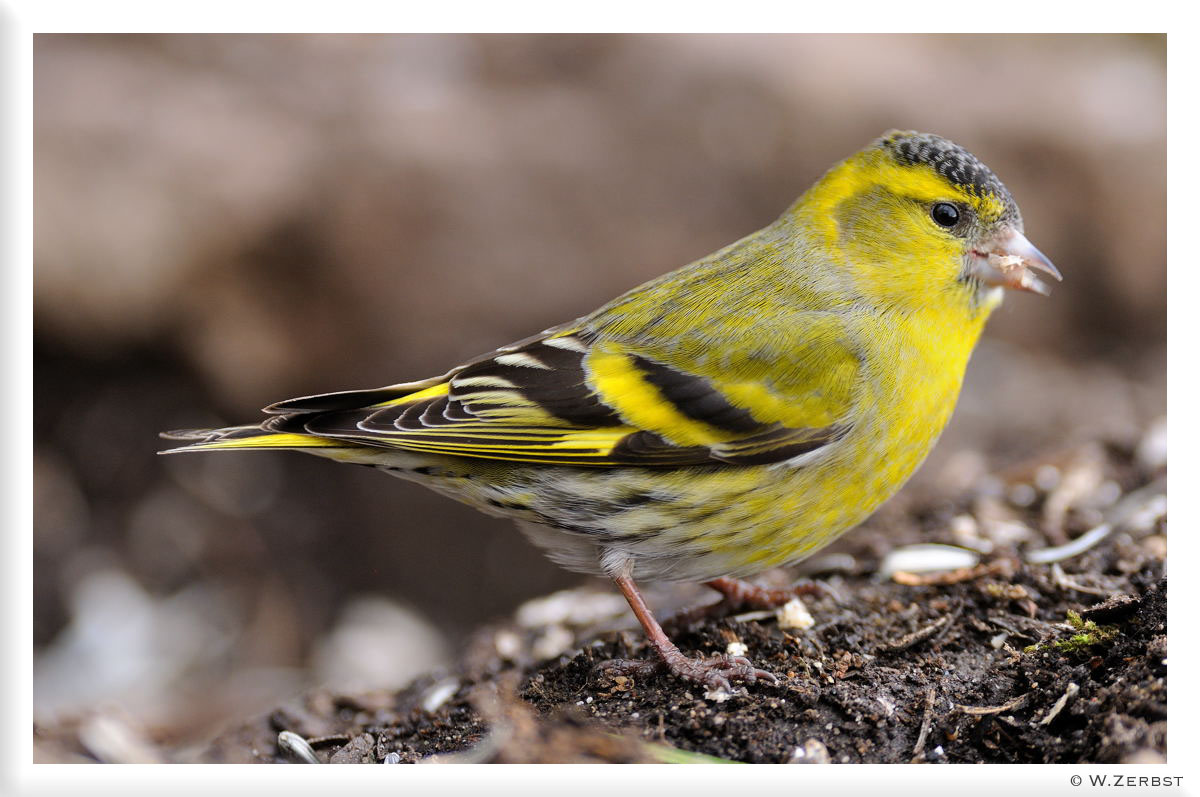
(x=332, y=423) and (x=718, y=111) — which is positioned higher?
(x=718, y=111)

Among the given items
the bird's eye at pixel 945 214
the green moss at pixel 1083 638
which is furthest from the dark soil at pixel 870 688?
the bird's eye at pixel 945 214

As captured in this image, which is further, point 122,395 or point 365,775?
point 122,395

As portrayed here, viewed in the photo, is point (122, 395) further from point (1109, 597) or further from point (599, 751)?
point (1109, 597)

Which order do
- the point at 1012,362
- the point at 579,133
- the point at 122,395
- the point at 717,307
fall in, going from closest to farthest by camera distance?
the point at 717,307 → the point at 122,395 → the point at 579,133 → the point at 1012,362

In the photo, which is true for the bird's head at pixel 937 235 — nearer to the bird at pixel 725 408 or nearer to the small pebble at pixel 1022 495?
the bird at pixel 725 408

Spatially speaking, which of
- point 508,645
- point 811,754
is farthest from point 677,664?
point 508,645

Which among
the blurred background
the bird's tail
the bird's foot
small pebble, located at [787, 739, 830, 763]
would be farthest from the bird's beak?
the bird's tail

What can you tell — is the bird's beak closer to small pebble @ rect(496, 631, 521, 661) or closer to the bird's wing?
the bird's wing

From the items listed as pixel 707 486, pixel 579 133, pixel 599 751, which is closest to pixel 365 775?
pixel 599 751
